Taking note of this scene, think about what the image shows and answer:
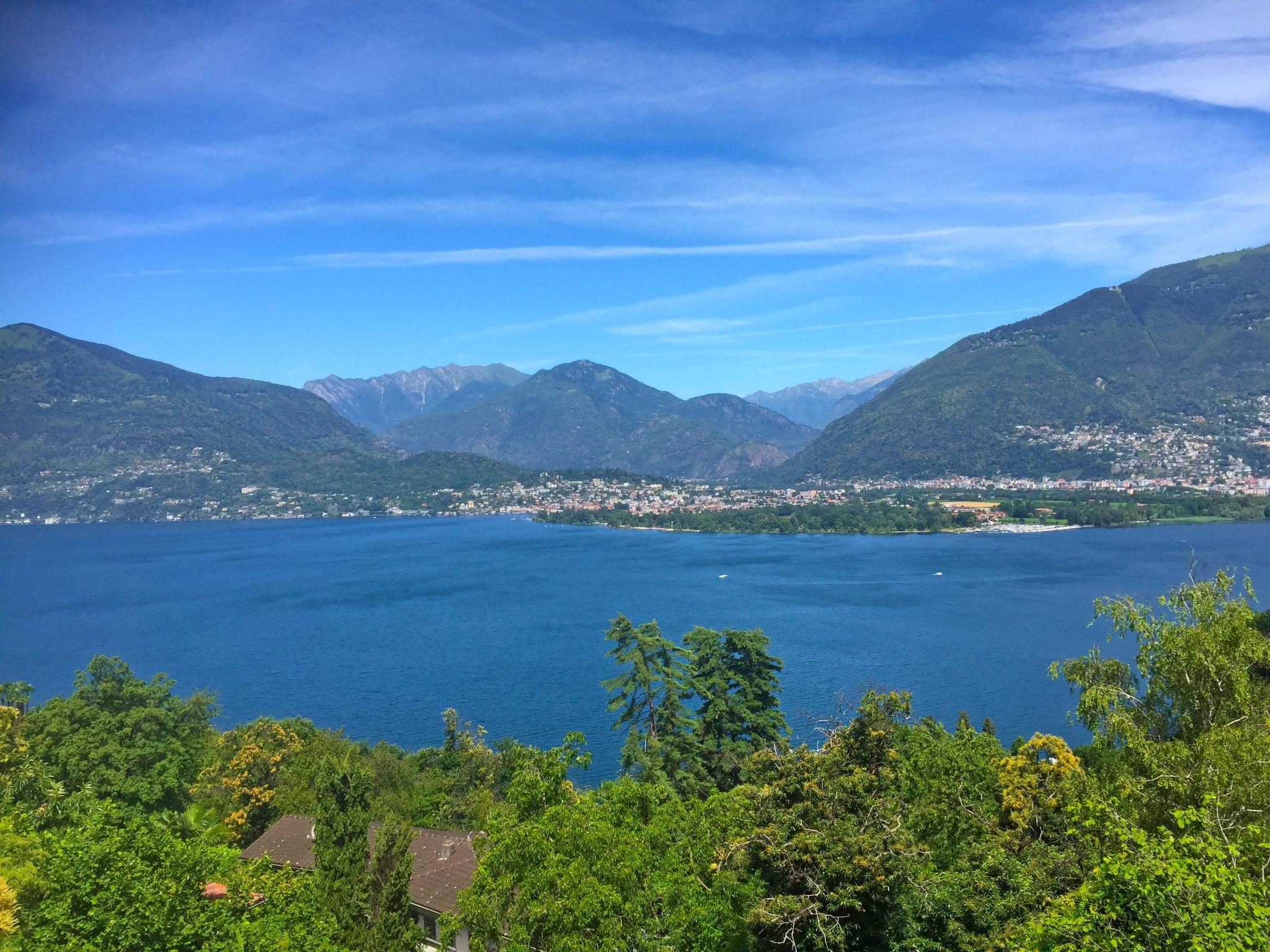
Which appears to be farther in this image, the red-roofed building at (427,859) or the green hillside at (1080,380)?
the green hillside at (1080,380)

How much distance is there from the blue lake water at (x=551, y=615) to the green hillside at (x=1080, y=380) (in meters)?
71.1

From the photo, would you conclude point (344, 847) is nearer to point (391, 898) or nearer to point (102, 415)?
point (391, 898)

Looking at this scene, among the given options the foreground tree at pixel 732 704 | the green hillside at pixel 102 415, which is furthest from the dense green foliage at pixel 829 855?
the green hillside at pixel 102 415

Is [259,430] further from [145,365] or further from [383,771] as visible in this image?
[383,771]

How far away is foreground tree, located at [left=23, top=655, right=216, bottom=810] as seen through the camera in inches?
632

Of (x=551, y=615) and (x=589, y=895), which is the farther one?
(x=551, y=615)

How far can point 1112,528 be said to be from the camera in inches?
3292

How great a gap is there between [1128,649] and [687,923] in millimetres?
39227

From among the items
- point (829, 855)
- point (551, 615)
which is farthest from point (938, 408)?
point (829, 855)

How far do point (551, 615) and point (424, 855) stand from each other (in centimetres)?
3608

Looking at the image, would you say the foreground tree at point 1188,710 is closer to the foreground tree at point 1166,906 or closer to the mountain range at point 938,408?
the foreground tree at point 1166,906

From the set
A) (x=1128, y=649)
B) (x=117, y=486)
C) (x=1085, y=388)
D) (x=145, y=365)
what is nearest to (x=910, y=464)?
(x=1085, y=388)

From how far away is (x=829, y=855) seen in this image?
21.1 ft

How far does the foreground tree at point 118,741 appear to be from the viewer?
1606cm
